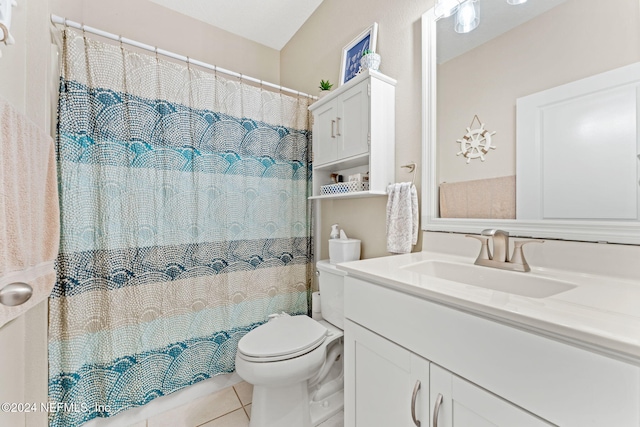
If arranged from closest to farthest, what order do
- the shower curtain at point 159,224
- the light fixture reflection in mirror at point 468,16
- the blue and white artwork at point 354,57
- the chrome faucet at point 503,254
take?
the chrome faucet at point 503,254
the light fixture reflection in mirror at point 468,16
the shower curtain at point 159,224
the blue and white artwork at point 354,57

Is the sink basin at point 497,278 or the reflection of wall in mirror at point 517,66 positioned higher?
the reflection of wall in mirror at point 517,66

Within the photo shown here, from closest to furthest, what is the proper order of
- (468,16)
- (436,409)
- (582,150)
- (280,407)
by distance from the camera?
(436,409), (582,150), (468,16), (280,407)

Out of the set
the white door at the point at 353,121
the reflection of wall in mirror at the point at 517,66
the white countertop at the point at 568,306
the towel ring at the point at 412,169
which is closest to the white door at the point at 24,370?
the white countertop at the point at 568,306

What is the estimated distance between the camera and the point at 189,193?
1.54 m

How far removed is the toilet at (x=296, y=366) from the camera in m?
1.17

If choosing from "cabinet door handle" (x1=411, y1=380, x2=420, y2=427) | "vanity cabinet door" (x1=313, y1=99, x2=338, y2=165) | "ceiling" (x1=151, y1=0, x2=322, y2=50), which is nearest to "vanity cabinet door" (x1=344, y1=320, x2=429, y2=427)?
"cabinet door handle" (x1=411, y1=380, x2=420, y2=427)

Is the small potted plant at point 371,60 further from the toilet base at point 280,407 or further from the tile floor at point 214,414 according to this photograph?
the tile floor at point 214,414

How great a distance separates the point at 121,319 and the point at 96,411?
1.41 ft

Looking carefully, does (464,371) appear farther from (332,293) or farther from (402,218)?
(332,293)

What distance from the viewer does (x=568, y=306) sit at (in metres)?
0.56

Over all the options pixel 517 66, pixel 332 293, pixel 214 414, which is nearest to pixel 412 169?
pixel 517 66

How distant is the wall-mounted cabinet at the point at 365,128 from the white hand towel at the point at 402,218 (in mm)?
96

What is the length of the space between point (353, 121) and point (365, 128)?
0.12m

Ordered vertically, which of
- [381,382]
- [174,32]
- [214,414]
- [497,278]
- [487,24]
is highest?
[174,32]
